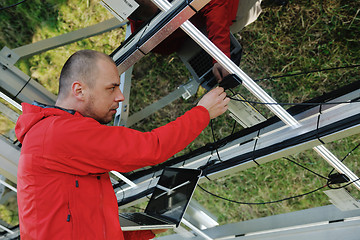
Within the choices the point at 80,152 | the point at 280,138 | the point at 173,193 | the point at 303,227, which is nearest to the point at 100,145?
the point at 80,152

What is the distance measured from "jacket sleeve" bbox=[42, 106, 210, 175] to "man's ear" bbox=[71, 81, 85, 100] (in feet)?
0.39

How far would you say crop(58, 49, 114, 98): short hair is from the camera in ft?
4.86

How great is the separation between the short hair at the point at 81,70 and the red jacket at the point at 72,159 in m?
0.14

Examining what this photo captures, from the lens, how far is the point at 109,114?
154 cm

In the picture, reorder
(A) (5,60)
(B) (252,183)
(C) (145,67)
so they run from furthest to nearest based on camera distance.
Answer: (C) (145,67)
(B) (252,183)
(A) (5,60)

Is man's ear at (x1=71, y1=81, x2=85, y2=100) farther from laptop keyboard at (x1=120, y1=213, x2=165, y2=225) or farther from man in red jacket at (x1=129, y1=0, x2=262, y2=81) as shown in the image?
laptop keyboard at (x1=120, y1=213, x2=165, y2=225)

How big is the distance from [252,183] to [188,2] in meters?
2.12

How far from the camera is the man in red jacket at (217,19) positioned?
204 centimetres

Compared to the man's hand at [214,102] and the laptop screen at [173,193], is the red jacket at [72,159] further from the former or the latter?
the laptop screen at [173,193]

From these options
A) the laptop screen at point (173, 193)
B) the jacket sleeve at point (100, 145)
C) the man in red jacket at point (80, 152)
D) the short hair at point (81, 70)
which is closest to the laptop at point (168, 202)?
the laptop screen at point (173, 193)

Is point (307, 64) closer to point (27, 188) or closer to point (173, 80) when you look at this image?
point (173, 80)

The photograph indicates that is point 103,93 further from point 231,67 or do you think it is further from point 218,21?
point 218,21

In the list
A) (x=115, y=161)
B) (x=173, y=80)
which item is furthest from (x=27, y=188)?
(x=173, y=80)

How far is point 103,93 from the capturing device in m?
1.49
